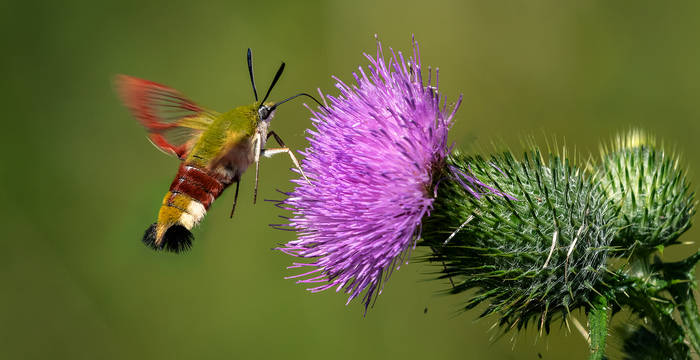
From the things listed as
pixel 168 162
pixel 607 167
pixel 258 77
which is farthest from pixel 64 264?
pixel 607 167

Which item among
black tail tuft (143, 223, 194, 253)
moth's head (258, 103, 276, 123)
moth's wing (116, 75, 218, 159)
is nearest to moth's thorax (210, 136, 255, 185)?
moth's head (258, 103, 276, 123)

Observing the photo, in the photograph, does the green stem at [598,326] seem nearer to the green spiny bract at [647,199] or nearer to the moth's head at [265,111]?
the green spiny bract at [647,199]

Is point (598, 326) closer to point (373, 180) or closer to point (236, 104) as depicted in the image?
point (373, 180)

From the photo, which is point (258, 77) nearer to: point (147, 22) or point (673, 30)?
point (147, 22)

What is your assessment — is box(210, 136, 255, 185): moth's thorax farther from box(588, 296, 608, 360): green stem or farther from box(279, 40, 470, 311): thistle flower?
box(588, 296, 608, 360): green stem

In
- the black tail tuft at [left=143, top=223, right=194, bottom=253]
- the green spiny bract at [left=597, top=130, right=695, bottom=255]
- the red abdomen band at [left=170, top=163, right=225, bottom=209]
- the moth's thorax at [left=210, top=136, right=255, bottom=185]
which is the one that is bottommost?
the black tail tuft at [left=143, top=223, right=194, bottom=253]

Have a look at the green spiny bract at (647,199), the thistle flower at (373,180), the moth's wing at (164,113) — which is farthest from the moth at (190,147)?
the green spiny bract at (647,199)
